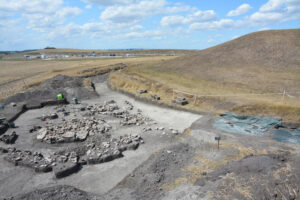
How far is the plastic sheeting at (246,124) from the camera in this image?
13172 millimetres

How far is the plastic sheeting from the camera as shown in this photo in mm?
13172

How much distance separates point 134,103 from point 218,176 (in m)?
14.2

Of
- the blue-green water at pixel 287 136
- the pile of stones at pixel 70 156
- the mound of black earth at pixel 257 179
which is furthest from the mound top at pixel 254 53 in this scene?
the mound of black earth at pixel 257 179

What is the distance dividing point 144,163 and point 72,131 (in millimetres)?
6119

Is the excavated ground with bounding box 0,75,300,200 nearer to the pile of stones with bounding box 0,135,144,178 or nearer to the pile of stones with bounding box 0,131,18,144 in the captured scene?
the pile of stones with bounding box 0,135,144,178

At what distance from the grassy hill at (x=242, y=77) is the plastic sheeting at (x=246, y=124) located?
1.51 metres

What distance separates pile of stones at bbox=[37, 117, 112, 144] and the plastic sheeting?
860 cm

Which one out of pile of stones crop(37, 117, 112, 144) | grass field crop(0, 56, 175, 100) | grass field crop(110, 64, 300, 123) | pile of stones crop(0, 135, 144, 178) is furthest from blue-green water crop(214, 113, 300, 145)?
grass field crop(0, 56, 175, 100)

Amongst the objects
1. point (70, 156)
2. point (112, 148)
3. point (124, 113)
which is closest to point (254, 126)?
point (112, 148)

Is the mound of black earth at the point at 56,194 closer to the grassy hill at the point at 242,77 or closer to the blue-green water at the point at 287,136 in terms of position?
the blue-green water at the point at 287,136

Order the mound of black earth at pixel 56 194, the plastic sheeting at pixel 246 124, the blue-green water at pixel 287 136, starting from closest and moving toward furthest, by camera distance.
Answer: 1. the mound of black earth at pixel 56 194
2. the blue-green water at pixel 287 136
3. the plastic sheeting at pixel 246 124

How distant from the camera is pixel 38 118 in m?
17.1

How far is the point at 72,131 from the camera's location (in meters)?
13.6

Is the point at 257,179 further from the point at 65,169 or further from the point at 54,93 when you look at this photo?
the point at 54,93
